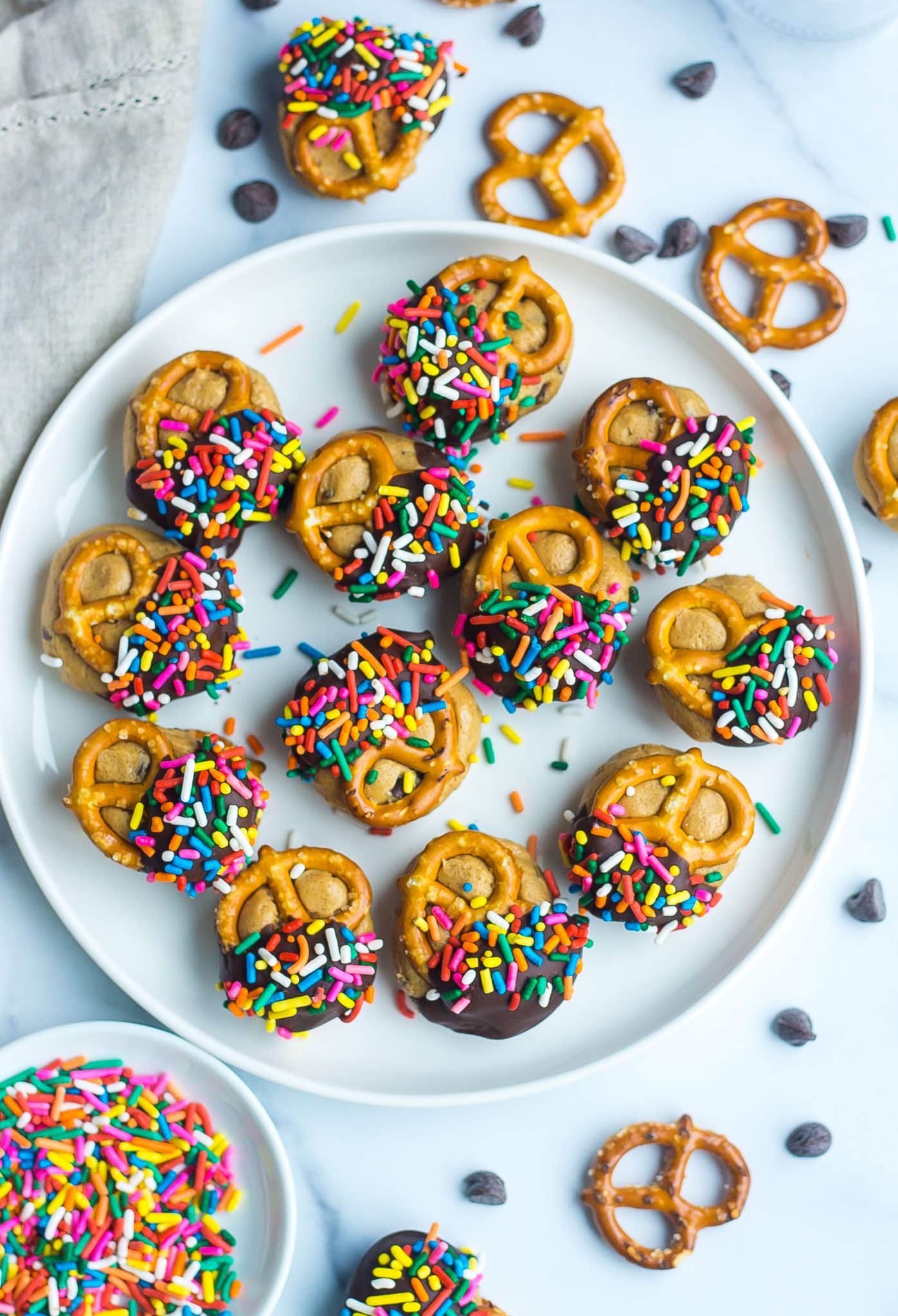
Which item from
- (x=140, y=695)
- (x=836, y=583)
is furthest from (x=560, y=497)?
(x=140, y=695)

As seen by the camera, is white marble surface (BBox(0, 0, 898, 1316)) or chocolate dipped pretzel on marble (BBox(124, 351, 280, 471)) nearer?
chocolate dipped pretzel on marble (BBox(124, 351, 280, 471))

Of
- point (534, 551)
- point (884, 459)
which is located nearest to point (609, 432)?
point (534, 551)

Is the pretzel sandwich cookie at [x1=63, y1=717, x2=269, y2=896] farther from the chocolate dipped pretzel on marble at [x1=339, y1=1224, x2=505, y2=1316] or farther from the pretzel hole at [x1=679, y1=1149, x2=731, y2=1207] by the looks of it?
the pretzel hole at [x1=679, y1=1149, x2=731, y2=1207]

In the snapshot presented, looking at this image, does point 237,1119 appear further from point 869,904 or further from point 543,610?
point 869,904

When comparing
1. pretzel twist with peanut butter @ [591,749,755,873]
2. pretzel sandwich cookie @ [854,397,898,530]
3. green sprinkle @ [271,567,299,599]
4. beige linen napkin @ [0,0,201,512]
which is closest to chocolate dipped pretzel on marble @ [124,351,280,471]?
beige linen napkin @ [0,0,201,512]

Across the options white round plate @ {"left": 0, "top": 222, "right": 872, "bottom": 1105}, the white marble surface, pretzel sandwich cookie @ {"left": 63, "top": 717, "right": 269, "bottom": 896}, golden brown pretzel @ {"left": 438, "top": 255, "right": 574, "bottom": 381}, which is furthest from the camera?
the white marble surface

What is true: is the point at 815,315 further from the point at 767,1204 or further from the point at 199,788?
the point at 767,1204

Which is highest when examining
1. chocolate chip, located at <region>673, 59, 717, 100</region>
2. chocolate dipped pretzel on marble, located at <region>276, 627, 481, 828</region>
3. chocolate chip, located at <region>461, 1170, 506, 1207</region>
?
chocolate chip, located at <region>673, 59, 717, 100</region>
